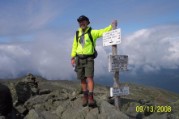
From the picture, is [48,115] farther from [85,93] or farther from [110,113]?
[110,113]

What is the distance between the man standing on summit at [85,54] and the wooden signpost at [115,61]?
554mm

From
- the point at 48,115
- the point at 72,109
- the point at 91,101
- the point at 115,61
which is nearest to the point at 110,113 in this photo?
the point at 91,101

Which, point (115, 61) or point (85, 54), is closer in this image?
point (85, 54)

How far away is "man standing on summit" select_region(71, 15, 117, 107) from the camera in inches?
719

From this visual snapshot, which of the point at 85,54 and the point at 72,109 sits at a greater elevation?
the point at 85,54

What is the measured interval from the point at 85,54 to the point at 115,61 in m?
1.84

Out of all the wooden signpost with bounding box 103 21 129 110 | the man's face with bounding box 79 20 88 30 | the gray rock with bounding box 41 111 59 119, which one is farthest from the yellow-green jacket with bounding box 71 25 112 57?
the gray rock with bounding box 41 111 59 119

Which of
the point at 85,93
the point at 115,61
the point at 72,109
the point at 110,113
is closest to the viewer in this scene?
the point at 110,113

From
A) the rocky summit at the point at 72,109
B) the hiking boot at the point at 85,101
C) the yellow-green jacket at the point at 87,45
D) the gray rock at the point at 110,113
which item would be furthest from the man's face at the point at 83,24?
the gray rock at the point at 110,113

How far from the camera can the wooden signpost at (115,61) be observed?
18797 millimetres

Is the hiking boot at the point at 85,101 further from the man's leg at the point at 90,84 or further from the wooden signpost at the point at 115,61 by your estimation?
the wooden signpost at the point at 115,61

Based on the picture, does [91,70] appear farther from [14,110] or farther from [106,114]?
[14,110]

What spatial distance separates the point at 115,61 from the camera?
1916 centimetres

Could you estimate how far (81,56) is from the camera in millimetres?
18516
